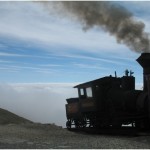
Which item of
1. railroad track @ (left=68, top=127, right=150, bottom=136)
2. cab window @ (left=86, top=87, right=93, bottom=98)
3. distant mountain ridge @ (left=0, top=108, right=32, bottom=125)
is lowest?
railroad track @ (left=68, top=127, right=150, bottom=136)

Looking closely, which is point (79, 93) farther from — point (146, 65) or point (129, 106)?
point (146, 65)

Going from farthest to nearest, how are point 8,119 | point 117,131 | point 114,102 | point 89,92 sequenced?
1. point 8,119
2. point 89,92
3. point 114,102
4. point 117,131

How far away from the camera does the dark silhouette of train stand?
20109 millimetres

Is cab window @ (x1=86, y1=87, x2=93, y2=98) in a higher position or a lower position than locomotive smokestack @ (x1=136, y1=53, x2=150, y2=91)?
lower

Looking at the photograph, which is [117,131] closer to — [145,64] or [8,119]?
[145,64]

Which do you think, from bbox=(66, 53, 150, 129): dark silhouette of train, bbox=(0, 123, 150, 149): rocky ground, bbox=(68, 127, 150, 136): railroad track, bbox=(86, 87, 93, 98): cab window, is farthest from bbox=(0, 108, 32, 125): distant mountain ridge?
bbox=(0, 123, 150, 149): rocky ground

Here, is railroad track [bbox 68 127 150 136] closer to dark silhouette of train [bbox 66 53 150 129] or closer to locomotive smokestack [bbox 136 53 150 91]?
dark silhouette of train [bbox 66 53 150 129]

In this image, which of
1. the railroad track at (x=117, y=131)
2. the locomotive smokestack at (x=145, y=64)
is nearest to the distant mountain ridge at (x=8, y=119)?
the railroad track at (x=117, y=131)

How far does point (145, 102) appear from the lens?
1967 centimetres

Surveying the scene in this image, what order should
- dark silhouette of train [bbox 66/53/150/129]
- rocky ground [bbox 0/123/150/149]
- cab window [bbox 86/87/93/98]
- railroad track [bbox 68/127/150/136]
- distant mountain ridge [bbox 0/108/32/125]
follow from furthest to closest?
distant mountain ridge [bbox 0/108/32/125] < cab window [bbox 86/87/93/98] < dark silhouette of train [bbox 66/53/150/129] < railroad track [bbox 68/127/150/136] < rocky ground [bbox 0/123/150/149]

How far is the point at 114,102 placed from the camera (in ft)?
71.9

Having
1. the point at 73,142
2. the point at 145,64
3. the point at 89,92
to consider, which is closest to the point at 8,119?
the point at 89,92

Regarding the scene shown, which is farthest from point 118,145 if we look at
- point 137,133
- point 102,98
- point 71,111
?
point 71,111

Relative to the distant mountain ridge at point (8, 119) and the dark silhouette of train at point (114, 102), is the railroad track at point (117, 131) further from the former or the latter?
the distant mountain ridge at point (8, 119)
